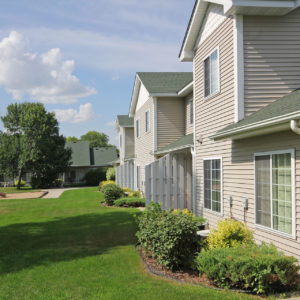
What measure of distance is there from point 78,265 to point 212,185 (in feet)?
16.3

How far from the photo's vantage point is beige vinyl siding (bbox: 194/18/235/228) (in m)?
9.97

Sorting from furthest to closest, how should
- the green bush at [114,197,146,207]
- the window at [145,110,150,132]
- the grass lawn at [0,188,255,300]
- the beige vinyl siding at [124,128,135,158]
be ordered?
the beige vinyl siding at [124,128,135,158] < the window at [145,110,150,132] < the green bush at [114,197,146,207] < the grass lawn at [0,188,255,300]

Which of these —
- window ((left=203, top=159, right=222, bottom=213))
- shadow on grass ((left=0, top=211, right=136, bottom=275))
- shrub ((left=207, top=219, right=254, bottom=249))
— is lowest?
shadow on grass ((left=0, top=211, right=136, bottom=275))

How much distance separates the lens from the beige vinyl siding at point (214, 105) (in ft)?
32.7

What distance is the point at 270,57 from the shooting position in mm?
9641

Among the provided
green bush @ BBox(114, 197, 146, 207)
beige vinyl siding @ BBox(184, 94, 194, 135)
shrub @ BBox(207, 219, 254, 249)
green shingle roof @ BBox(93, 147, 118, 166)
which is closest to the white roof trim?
shrub @ BBox(207, 219, 254, 249)

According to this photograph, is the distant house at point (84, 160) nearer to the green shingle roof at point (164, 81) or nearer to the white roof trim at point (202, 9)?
the green shingle roof at point (164, 81)

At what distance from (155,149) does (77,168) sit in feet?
117

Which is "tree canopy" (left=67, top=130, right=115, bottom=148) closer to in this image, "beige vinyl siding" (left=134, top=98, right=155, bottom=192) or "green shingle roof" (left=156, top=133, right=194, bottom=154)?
"beige vinyl siding" (left=134, top=98, right=155, bottom=192)

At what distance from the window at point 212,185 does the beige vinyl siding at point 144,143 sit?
8625 millimetres

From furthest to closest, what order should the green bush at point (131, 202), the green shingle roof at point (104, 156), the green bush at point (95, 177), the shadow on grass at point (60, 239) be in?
1. the green shingle roof at point (104, 156)
2. the green bush at point (95, 177)
3. the green bush at point (131, 202)
4. the shadow on grass at point (60, 239)

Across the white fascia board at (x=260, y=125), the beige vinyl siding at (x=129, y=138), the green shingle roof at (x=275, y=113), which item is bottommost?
the white fascia board at (x=260, y=125)

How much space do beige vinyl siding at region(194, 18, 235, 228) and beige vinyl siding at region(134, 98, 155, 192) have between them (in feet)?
25.7

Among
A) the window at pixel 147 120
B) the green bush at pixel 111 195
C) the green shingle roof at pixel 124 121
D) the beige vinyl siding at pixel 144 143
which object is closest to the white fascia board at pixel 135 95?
the beige vinyl siding at pixel 144 143
